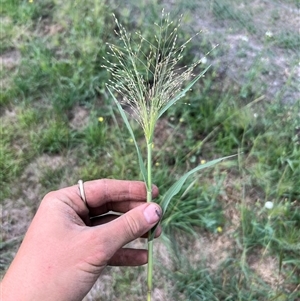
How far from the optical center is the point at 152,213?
4.46 feet

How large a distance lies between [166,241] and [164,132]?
2.16ft

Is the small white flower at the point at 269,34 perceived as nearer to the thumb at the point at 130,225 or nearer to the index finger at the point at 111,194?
the index finger at the point at 111,194

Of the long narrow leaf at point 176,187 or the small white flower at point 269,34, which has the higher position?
the small white flower at point 269,34

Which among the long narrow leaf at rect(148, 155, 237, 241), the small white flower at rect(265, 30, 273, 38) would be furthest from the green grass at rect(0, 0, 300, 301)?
the long narrow leaf at rect(148, 155, 237, 241)

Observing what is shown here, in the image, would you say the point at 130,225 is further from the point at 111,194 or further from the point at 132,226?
the point at 111,194

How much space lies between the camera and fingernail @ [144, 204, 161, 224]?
4.44 feet

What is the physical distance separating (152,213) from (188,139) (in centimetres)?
108

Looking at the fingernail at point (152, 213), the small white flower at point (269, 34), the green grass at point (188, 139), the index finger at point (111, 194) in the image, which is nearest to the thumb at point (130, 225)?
the fingernail at point (152, 213)

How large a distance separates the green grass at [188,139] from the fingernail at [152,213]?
707 millimetres

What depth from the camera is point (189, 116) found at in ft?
8.05

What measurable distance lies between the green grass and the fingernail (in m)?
0.71

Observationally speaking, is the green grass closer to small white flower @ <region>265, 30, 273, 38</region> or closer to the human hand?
small white flower @ <region>265, 30, 273, 38</region>

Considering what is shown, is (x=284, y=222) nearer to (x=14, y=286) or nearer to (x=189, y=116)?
(x=189, y=116)

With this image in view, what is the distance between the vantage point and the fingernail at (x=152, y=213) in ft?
4.44
